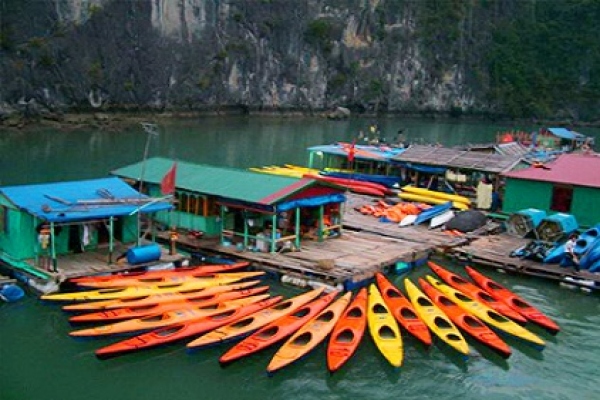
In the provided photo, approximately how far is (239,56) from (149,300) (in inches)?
2572

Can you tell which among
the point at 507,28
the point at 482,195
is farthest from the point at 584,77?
the point at 482,195

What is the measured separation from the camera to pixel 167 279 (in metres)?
17.1

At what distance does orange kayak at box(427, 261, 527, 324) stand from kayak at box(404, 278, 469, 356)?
127 cm

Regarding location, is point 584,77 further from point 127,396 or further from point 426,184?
point 127,396

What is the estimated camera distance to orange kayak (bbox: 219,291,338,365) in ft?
43.7

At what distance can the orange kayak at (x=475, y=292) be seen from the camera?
53.7 feet

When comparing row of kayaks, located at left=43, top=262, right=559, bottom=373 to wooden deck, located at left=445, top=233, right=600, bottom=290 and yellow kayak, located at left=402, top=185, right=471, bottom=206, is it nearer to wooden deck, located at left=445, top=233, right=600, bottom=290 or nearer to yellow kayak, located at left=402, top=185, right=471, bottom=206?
wooden deck, located at left=445, top=233, right=600, bottom=290

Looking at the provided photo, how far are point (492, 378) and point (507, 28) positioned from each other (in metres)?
102

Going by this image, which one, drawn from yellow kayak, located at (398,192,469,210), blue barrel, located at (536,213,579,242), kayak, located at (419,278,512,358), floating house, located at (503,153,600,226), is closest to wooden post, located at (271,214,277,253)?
kayak, located at (419,278,512,358)

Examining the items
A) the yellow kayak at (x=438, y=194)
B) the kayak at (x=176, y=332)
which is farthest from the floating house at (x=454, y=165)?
the kayak at (x=176, y=332)

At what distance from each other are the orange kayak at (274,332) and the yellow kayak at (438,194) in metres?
11.2

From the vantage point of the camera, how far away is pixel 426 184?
1136 inches

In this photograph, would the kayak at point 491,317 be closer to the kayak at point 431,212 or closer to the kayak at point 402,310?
the kayak at point 402,310

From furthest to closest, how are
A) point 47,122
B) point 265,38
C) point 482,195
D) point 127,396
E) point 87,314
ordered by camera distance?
1. point 265,38
2. point 47,122
3. point 482,195
4. point 87,314
5. point 127,396
